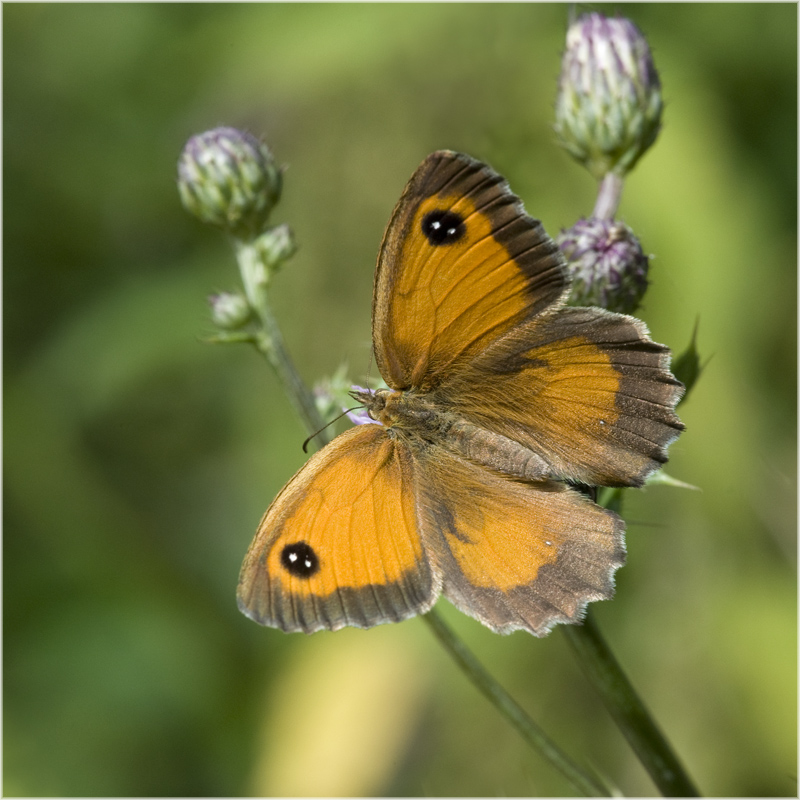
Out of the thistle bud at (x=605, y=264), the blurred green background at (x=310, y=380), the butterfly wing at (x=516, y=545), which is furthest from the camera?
the blurred green background at (x=310, y=380)

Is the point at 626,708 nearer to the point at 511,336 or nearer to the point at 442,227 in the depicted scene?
the point at 511,336

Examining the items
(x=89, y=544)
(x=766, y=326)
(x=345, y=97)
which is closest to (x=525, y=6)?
(x=345, y=97)

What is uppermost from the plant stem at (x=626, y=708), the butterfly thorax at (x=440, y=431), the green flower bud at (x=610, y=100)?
the green flower bud at (x=610, y=100)

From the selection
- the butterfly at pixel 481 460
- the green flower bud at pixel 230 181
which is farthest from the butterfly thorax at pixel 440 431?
the green flower bud at pixel 230 181

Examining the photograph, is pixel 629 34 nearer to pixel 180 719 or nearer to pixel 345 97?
pixel 345 97

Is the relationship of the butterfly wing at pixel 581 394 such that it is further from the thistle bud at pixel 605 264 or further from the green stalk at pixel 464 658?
Answer: the green stalk at pixel 464 658

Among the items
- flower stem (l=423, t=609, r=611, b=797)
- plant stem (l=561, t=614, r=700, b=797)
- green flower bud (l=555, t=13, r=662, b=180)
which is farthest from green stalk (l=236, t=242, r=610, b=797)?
green flower bud (l=555, t=13, r=662, b=180)
